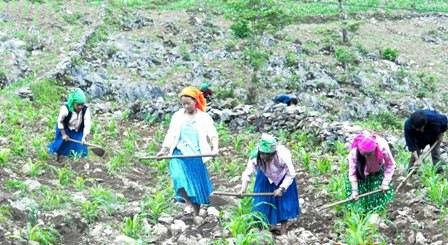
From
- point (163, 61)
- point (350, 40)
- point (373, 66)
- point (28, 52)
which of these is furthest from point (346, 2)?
point (28, 52)

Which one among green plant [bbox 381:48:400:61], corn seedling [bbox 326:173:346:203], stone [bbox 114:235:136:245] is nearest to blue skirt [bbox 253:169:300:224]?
corn seedling [bbox 326:173:346:203]

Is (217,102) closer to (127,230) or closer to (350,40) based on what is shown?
(127,230)

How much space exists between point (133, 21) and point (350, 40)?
31.5 feet

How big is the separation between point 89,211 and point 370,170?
2985 mm

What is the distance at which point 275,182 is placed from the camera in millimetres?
6004

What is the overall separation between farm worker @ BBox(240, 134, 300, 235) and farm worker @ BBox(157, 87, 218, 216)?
618mm

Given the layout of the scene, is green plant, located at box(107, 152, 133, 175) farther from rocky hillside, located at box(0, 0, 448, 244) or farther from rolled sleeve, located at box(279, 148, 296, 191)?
rolled sleeve, located at box(279, 148, 296, 191)

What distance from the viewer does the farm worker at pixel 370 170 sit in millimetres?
6062

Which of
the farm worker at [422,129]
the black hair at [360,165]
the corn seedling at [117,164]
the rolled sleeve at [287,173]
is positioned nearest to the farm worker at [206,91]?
the corn seedling at [117,164]

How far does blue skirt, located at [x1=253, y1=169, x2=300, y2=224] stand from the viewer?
19.7 ft

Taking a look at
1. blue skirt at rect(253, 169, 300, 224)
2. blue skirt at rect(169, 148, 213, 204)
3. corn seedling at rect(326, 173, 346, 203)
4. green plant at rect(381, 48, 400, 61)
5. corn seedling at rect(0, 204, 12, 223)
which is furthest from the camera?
green plant at rect(381, 48, 400, 61)

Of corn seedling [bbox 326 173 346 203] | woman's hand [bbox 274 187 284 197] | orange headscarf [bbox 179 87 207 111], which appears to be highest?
orange headscarf [bbox 179 87 207 111]

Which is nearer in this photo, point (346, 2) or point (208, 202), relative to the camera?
point (208, 202)

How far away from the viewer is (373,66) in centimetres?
2400
